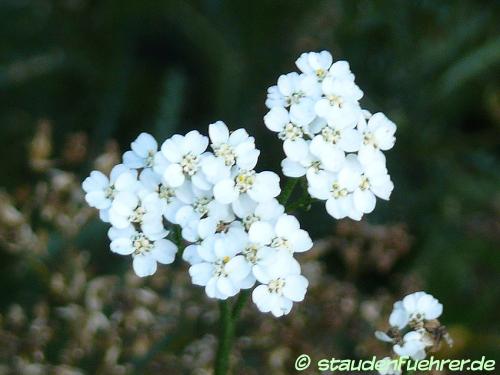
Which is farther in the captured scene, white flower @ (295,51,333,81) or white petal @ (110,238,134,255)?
white flower @ (295,51,333,81)

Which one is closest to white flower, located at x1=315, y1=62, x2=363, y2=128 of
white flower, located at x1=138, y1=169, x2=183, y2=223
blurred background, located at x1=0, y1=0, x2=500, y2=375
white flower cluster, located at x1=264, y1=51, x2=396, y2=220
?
white flower cluster, located at x1=264, y1=51, x2=396, y2=220

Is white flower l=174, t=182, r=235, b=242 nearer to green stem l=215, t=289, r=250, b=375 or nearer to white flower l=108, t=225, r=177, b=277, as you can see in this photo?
white flower l=108, t=225, r=177, b=277

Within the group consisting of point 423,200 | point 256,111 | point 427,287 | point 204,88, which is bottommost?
point 427,287

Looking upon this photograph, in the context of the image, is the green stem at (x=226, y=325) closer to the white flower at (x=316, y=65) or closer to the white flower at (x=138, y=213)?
the white flower at (x=138, y=213)

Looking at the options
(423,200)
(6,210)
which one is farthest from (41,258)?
(423,200)

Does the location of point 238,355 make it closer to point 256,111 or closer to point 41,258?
point 41,258

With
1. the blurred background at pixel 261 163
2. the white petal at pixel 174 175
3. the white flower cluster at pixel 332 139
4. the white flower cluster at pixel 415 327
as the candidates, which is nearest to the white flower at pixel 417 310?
the white flower cluster at pixel 415 327
